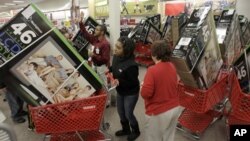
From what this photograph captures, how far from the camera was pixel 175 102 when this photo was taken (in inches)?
107

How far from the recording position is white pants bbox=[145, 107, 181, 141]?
2.67 m

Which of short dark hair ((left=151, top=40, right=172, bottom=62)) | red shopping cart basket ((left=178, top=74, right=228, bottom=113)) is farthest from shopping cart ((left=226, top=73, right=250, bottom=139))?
short dark hair ((left=151, top=40, right=172, bottom=62))

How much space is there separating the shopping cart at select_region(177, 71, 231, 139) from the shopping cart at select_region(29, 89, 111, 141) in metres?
1.12

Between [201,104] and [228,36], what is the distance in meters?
1.65

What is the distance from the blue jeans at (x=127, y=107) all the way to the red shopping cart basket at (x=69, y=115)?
671 mm

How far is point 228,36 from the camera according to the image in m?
4.45

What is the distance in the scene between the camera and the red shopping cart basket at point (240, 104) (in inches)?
Answer: 116

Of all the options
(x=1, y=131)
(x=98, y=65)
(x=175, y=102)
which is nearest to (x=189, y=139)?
(x=175, y=102)

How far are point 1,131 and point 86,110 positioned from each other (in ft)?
3.98

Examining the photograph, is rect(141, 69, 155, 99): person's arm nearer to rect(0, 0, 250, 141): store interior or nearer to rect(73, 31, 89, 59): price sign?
rect(0, 0, 250, 141): store interior

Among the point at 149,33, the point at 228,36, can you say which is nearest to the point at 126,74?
the point at 228,36

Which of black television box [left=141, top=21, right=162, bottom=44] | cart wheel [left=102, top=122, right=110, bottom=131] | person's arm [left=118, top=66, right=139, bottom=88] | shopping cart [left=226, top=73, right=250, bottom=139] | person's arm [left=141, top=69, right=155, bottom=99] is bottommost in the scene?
cart wheel [left=102, top=122, right=110, bottom=131]

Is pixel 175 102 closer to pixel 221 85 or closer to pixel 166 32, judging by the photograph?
pixel 221 85

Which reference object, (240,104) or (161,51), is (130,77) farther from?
(240,104)
